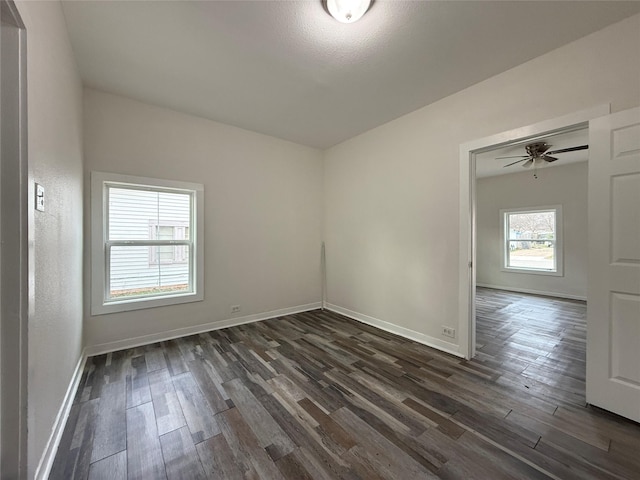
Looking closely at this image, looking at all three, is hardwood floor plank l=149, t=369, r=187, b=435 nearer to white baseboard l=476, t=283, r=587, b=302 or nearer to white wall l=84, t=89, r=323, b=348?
white wall l=84, t=89, r=323, b=348

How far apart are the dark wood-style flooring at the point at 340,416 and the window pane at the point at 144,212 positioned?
1.34 m

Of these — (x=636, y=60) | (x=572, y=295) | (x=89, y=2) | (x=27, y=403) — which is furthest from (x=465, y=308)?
(x=572, y=295)

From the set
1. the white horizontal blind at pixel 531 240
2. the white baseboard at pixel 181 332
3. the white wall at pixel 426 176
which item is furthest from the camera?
the white horizontal blind at pixel 531 240

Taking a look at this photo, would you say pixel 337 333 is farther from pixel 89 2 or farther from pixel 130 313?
pixel 89 2

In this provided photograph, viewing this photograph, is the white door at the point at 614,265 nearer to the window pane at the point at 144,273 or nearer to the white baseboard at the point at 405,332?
the white baseboard at the point at 405,332

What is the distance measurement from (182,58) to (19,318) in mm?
2258

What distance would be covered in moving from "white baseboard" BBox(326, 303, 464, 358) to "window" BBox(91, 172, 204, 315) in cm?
223

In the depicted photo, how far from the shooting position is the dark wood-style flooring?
141cm

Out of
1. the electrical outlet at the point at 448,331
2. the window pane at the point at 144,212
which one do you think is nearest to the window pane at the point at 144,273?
the window pane at the point at 144,212

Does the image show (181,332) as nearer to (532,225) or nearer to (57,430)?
(57,430)

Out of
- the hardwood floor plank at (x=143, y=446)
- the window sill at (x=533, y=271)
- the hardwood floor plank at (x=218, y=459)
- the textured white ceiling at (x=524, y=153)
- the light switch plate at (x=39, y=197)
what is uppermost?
the textured white ceiling at (x=524, y=153)

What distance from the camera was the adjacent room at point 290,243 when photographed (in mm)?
1403

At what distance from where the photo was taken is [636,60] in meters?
1.77

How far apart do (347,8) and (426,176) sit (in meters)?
1.90
